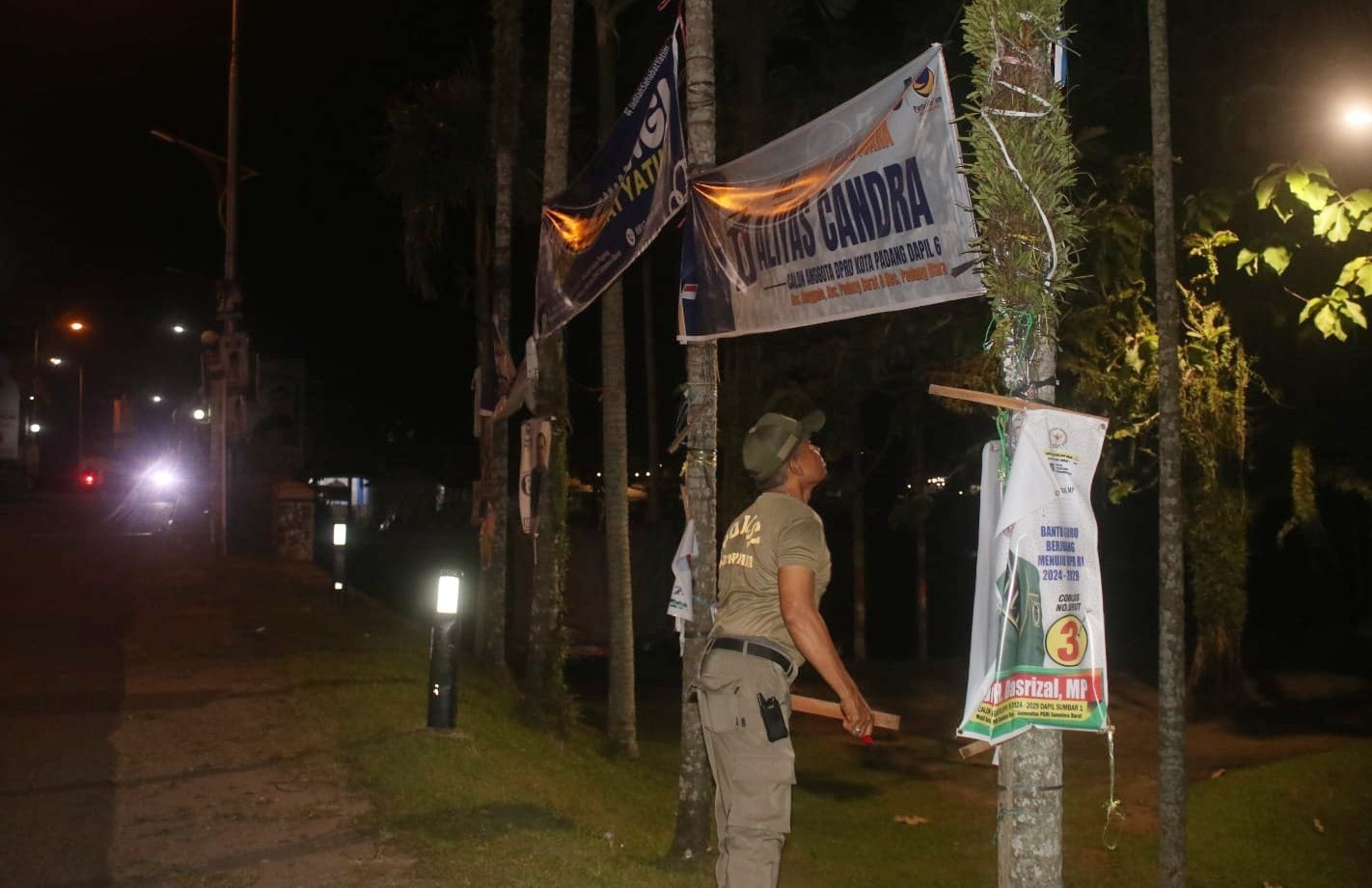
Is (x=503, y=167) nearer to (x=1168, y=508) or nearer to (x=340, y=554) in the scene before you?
(x=340, y=554)

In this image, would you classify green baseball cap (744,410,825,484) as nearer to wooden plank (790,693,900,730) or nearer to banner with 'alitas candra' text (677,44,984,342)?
wooden plank (790,693,900,730)

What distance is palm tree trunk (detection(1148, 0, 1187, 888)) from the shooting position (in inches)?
372

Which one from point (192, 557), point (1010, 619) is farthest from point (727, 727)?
point (192, 557)

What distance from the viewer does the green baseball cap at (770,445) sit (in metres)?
5.09

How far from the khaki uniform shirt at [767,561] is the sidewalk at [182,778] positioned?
2.52 meters

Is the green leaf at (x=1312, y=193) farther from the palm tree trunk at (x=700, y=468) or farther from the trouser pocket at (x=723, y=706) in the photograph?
the trouser pocket at (x=723, y=706)

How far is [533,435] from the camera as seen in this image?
12.4 m

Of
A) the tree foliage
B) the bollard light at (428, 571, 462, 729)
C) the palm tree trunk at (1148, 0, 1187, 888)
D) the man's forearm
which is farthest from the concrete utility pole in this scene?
the man's forearm

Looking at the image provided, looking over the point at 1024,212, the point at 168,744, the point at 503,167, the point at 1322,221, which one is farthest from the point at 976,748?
the point at 503,167

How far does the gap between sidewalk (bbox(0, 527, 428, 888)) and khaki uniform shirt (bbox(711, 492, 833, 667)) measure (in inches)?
99.4

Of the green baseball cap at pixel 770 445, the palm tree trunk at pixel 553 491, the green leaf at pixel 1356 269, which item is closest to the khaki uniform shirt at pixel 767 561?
the green baseball cap at pixel 770 445

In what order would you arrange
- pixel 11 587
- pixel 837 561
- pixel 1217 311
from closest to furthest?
pixel 1217 311, pixel 11 587, pixel 837 561

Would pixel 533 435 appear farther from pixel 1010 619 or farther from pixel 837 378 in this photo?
pixel 837 378

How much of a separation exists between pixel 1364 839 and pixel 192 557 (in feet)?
59.6
